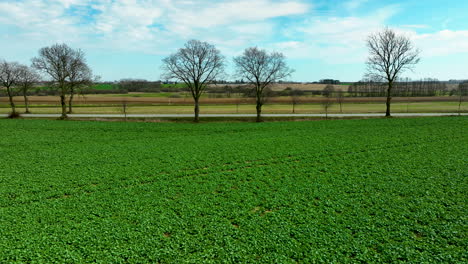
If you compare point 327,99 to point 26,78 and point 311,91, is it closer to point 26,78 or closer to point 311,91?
point 311,91

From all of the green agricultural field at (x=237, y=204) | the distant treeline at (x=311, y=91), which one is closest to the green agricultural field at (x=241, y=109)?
the distant treeline at (x=311, y=91)

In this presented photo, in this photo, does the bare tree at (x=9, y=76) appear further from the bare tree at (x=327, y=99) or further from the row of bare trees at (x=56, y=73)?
the bare tree at (x=327, y=99)

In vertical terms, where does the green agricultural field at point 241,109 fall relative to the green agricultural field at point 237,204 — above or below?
above

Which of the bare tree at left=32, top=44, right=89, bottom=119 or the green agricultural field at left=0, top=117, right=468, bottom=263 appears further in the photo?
the bare tree at left=32, top=44, right=89, bottom=119

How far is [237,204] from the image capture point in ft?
32.9

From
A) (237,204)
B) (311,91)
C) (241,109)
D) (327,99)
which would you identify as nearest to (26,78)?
(241,109)

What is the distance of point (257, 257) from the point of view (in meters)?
6.92

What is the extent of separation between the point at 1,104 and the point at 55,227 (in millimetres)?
81545

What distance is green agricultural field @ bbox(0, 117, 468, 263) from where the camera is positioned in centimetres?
715

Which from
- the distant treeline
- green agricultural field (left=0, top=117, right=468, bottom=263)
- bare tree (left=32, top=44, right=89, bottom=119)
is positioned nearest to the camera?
green agricultural field (left=0, top=117, right=468, bottom=263)

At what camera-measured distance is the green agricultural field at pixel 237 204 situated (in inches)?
281

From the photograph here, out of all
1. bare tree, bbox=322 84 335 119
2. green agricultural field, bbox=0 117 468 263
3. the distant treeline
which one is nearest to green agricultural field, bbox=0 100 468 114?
bare tree, bbox=322 84 335 119

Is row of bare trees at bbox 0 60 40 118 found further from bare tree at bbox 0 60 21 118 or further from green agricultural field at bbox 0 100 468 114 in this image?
green agricultural field at bbox 0 100 468 114

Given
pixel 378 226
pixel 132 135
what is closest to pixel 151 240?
pixel 378 226
